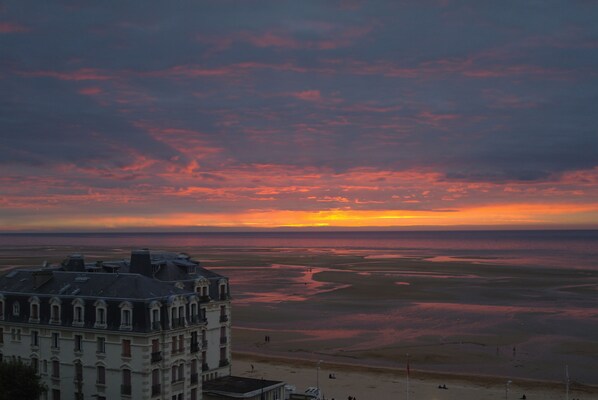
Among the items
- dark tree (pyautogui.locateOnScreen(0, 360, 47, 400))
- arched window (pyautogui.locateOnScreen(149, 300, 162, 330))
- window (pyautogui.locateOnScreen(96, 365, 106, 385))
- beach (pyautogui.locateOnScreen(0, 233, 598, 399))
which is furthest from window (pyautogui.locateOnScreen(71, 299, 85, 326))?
beach (pyautogui.locateOnScreen(0, 233, 598, 399))

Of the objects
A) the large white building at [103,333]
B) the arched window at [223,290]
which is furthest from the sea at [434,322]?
the large white building at [103,333]

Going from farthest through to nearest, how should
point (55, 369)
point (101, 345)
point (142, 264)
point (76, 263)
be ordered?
point (76, 263), point (142, 264), point (55, 369), point (101, 345)

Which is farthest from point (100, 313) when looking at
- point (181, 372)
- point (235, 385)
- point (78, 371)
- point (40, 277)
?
point (235, 385)

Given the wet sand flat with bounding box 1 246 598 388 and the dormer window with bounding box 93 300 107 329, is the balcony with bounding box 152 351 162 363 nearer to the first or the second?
the dormer window with bounding box 93 300 107 329

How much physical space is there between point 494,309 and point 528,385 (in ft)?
175

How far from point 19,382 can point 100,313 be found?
7278 millimetres

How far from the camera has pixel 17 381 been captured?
47.1 m

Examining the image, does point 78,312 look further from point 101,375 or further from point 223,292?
point 223,292

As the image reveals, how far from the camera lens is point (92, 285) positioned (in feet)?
177

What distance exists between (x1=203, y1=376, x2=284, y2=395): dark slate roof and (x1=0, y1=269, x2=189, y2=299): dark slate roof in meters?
8.61

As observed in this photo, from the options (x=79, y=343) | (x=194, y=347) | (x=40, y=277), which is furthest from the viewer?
(x=40, y=277)

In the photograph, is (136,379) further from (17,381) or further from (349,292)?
(349,292)

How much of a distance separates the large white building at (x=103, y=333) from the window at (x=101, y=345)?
74 mm

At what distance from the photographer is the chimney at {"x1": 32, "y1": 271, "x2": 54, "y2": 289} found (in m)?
56.3
